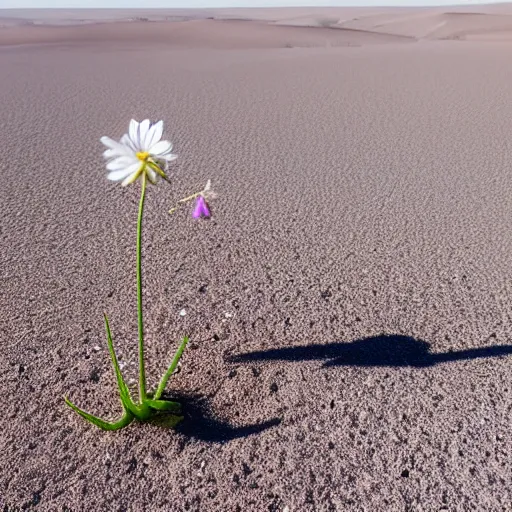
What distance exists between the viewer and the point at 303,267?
4.15 ft

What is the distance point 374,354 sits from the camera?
100 centimetres

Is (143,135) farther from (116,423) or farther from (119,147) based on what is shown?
(116,423)

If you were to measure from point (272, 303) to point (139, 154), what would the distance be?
541 mm

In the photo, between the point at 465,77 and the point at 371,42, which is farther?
the point at 371,42

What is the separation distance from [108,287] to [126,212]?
1.18 feet

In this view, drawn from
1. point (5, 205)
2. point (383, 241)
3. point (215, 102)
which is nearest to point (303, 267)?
point (383, 241)

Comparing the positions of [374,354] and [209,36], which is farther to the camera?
[209,36]

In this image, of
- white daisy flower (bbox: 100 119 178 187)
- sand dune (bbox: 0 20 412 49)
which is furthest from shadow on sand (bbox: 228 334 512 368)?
sand dune (bbox: 0 20 412 49)

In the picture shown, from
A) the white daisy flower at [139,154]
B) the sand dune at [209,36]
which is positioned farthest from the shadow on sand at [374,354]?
the sand dune at [209,36]

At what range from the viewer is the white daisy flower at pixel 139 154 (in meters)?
0.65

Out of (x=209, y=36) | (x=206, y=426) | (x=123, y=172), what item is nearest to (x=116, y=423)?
(x=206, y=426)

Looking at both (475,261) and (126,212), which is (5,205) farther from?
(475,261)

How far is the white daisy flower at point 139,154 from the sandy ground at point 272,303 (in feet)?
1.26

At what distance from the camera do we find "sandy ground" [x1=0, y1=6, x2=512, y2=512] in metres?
0.79
